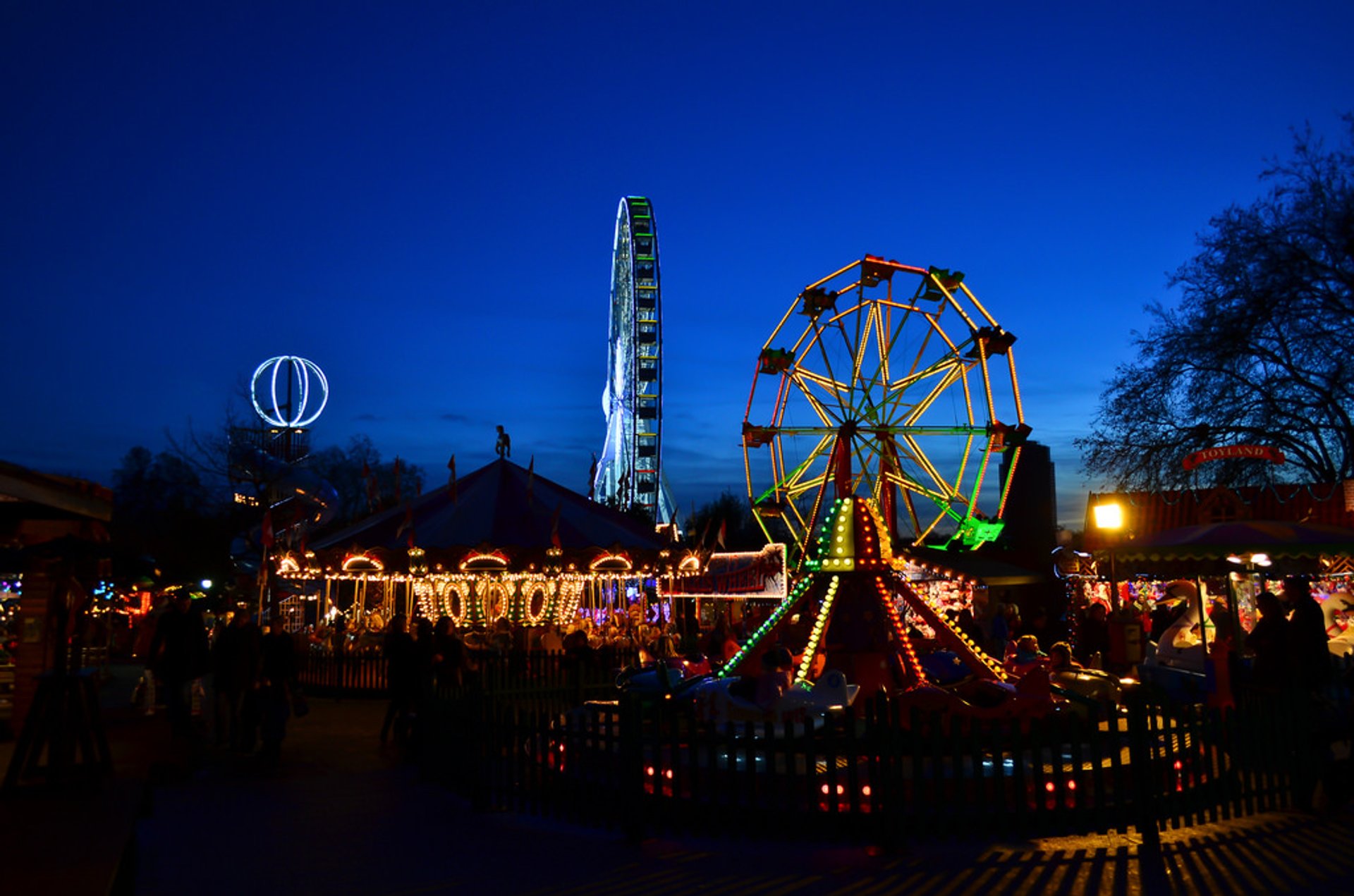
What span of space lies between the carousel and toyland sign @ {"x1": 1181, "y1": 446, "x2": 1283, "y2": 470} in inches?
420

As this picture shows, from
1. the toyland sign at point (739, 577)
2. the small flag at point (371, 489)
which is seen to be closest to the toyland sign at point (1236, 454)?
the toyland sign at point (739, 577)

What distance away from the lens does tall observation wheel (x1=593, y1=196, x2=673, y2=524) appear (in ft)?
103

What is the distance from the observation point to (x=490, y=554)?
63.7 feet

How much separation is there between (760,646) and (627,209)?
82.6ft

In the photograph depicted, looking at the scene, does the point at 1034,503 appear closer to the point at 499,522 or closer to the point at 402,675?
the point at 499,522

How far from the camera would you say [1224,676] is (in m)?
11.0

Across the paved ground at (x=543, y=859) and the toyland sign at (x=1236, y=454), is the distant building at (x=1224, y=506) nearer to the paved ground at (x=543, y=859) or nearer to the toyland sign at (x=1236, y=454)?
the toyland sign at (x=1236, y=454)

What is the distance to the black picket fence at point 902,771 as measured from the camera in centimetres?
605

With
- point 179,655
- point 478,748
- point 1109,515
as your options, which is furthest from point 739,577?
point 478,748

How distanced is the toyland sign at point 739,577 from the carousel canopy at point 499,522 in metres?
1.41

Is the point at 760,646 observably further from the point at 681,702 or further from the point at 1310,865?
the point at 1310,865

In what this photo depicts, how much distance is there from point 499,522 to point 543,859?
1480cm

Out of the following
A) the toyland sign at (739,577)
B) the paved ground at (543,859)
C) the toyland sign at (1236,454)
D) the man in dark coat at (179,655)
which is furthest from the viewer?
the toyland sign at (739,577)

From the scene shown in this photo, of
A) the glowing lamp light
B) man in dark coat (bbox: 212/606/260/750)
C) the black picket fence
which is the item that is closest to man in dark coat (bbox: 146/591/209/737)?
man in dark coat (bbox: 212/606/260/750)
